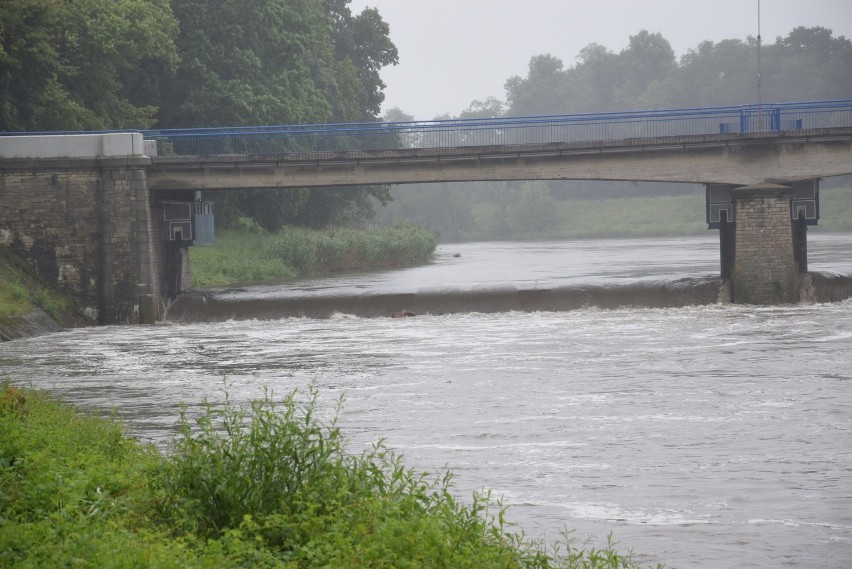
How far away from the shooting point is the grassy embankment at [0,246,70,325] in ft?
113

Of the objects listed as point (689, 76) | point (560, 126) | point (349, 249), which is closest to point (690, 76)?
point (689, 76)

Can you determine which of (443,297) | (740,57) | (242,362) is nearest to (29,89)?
(443,297)

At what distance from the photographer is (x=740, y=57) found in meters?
156

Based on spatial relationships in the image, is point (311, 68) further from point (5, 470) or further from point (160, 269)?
point (5, 470)

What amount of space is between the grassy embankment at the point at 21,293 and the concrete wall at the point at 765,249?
852 inches

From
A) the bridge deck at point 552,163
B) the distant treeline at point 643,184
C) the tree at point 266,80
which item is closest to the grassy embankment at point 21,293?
the bridge deck at point 552,163

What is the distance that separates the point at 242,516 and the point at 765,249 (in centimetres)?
3079

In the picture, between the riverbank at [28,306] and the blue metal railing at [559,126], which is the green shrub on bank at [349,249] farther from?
the riverbank at [28,306]

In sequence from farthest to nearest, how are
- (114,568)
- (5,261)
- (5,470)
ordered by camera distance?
(5,261)
(5,470)
(114,568)

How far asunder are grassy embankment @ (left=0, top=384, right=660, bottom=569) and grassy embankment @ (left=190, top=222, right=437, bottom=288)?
3842 centimetres

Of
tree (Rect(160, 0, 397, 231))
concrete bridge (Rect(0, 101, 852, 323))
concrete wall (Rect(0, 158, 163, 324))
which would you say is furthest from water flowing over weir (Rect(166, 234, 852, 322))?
tree (Rect(160, 0, 397, 231))

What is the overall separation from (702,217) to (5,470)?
113142 mm

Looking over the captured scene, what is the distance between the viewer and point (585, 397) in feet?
68.1

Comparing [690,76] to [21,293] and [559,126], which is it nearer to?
[559,126]
